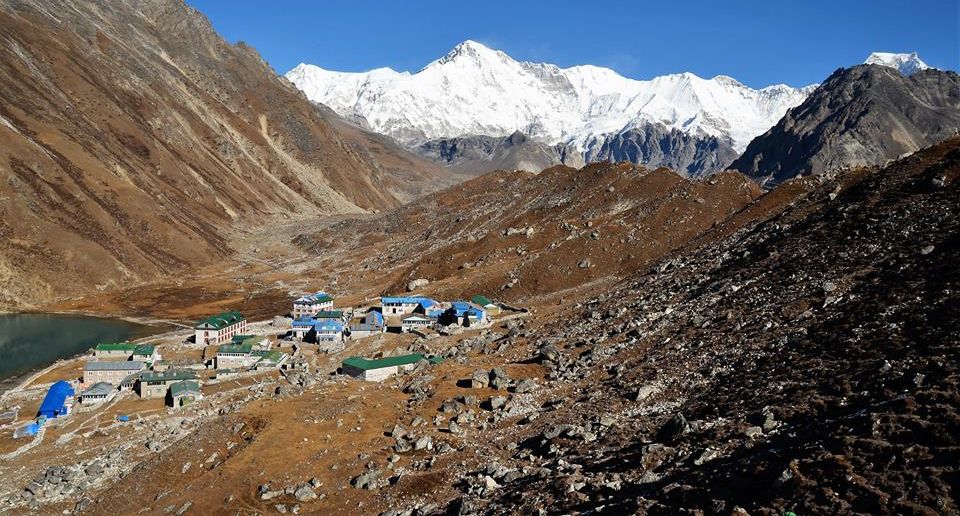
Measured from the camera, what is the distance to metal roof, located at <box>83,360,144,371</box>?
6903cm

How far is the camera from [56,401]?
201 feet

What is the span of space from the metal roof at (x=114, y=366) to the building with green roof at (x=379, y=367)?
931 inches

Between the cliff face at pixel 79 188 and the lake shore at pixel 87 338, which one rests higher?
the cliff face at pixel 79 188

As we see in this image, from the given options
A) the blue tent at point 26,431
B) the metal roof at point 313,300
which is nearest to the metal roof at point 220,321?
the metal roof at point 313,300

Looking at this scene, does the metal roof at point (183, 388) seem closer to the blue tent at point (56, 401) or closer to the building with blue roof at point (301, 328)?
the blue tent at point (56, 401)

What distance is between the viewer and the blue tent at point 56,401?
6003 cm

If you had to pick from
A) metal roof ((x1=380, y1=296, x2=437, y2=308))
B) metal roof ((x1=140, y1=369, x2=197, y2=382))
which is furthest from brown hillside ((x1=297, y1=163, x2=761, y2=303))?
metal roof ((x1=140, y1=369, x2=197, y2=382))

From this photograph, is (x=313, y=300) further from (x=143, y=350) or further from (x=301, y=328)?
(x=143, y=350)

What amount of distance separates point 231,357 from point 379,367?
20665 millimetres

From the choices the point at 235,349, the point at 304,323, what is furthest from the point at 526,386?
the point at 304,323

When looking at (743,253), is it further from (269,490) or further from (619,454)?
(269,490)

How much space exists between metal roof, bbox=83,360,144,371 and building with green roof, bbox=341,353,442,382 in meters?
23.6

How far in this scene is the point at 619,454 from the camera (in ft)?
111

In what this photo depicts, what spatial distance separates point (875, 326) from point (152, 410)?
5733 centimetres
